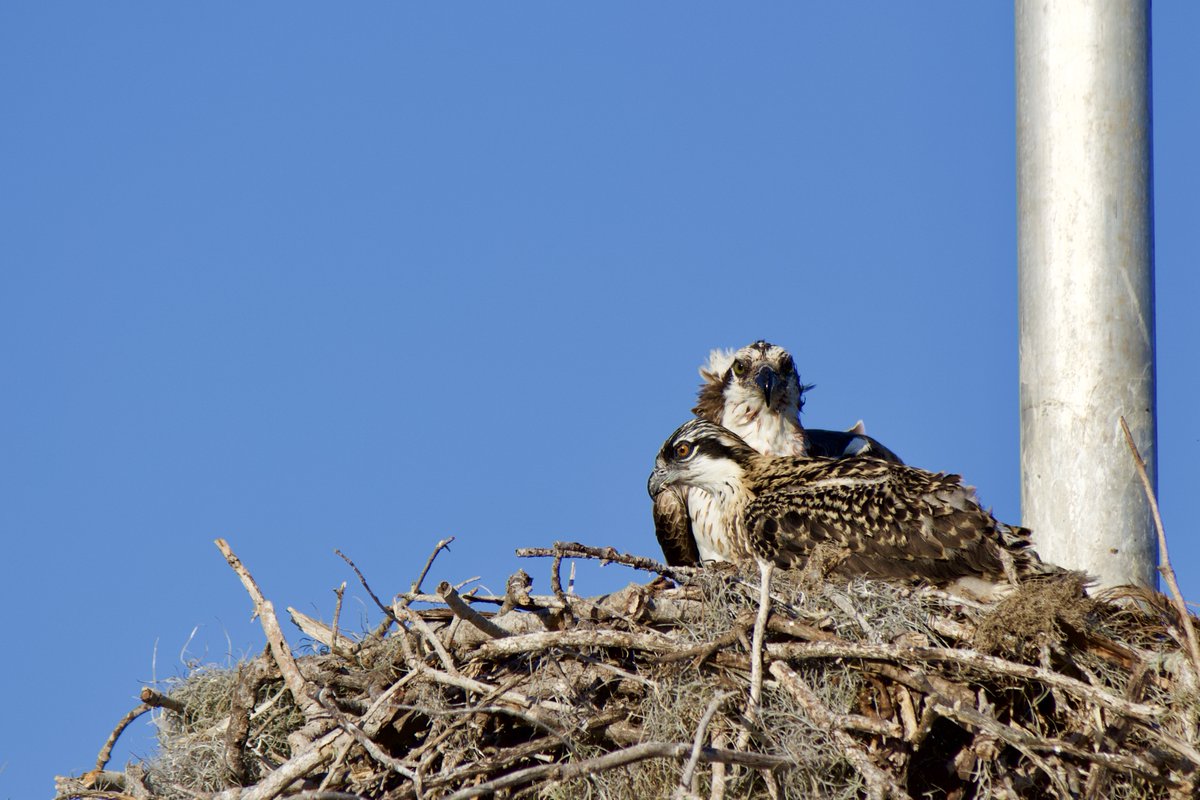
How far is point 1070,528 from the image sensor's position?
6988mm

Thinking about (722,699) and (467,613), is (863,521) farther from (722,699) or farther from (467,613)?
(467,613)

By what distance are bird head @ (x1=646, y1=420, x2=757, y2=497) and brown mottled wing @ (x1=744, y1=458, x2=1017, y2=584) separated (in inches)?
15.1

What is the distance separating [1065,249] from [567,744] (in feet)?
9.87

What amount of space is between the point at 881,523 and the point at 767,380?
1.80 m

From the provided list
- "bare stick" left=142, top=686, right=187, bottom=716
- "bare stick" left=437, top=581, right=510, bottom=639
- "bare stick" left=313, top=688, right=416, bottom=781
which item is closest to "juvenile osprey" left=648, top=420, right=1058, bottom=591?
"bare stick" left=437, top=581, right=510, bottom=639

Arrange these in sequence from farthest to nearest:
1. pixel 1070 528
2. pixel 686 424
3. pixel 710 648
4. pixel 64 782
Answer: pixel 686 424
pixel 1070 528
pixel 64 782
pixel 710 648

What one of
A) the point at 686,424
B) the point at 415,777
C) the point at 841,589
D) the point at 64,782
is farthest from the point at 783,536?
the point at 64,782

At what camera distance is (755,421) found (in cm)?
875

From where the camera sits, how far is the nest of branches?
558 centimetres

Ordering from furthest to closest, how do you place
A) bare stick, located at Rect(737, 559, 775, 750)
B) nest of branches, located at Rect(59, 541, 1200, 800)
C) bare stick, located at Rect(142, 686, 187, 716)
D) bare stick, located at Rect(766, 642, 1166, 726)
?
bare stick, located at Rect(142, 686, 187, 716), bare stick, located at Rect(737, 559, 775, 750), nest of branches, located at Rect(59, 541, 1200, 800), bare stick, located at Rect(766, 642, 1166, 726)

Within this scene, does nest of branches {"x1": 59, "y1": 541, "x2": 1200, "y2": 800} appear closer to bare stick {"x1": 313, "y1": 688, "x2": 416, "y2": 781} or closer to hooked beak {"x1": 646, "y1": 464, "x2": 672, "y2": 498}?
bare stick {"x1": 313, "y1": 688, "x2": 416, "y2": 781}

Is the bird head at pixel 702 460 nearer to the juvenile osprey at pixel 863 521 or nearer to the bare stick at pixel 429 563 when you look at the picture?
the juvenile osprey at pixel 863 521

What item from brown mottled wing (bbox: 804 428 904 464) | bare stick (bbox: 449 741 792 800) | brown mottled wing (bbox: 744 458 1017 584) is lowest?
bare stick (bbox: 449 741 792 800)

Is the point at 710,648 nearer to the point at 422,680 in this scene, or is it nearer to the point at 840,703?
the point at 840,703
